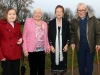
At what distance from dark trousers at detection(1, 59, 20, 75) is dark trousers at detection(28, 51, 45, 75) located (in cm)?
45

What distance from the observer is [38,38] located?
5594 millimetres

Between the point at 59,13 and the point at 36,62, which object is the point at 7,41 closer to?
the point at 36,62

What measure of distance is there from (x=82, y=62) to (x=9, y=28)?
2.30 metres

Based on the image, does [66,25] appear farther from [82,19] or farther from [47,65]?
[47,65]

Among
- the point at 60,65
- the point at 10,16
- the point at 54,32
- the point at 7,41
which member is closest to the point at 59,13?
the point at 54,32

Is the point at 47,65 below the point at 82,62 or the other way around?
below

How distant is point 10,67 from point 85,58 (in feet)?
7.03

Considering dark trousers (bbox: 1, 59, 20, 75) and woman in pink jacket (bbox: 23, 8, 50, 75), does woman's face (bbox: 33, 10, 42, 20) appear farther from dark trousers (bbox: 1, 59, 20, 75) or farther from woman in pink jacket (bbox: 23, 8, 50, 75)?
dark trousers (bbox: 1, 59, 20, 75)

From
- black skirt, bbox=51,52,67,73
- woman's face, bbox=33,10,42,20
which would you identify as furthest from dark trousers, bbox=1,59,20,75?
woman's face, bbox=33,10,42,20

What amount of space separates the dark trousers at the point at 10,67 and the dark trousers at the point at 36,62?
1.47 ft

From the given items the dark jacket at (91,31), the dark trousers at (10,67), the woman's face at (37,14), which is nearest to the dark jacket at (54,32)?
the dark jacket at (91,31)

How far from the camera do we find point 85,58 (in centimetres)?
592

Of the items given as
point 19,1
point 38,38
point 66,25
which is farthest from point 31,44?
point 19,1

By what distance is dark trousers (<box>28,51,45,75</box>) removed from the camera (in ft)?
18.6
